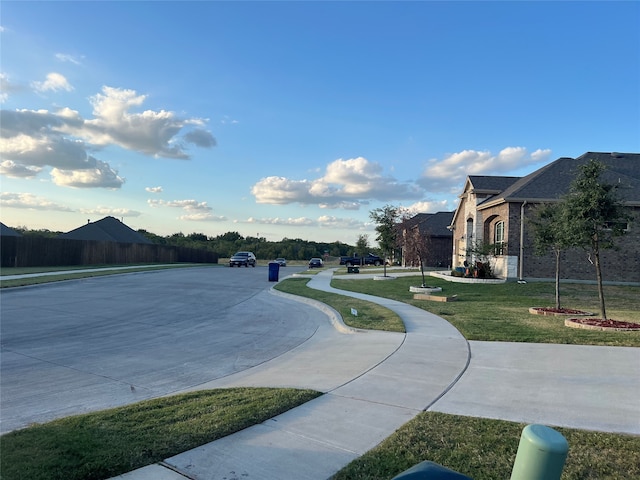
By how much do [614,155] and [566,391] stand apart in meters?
24.2

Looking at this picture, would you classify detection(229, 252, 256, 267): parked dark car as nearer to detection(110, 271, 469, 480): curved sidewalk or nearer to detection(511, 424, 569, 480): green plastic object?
detection(110, 271, 469, 480): curved sidewalk

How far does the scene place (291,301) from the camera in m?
17.9

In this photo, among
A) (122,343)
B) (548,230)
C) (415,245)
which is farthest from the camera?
(415,245)

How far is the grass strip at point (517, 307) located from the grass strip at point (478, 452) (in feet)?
16.8

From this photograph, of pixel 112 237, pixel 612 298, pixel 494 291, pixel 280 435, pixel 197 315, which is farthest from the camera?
pixel 112 237

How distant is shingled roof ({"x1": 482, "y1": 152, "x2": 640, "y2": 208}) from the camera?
21344 mm

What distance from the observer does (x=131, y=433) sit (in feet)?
→ 14.4

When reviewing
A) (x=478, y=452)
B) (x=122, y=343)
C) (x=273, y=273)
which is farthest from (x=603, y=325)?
(x=273, y=273)

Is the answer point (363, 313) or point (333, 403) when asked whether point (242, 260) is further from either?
A: point (333, 403)

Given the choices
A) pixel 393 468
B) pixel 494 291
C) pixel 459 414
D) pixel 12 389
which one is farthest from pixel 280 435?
pixel 494 291

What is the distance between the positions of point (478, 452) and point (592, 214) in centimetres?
959

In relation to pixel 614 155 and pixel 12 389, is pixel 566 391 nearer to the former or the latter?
pixel 12 389

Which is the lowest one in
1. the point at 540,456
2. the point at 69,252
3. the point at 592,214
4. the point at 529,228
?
the point at 540,456

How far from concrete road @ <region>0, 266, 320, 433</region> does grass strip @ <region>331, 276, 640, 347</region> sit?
13.7 ft
